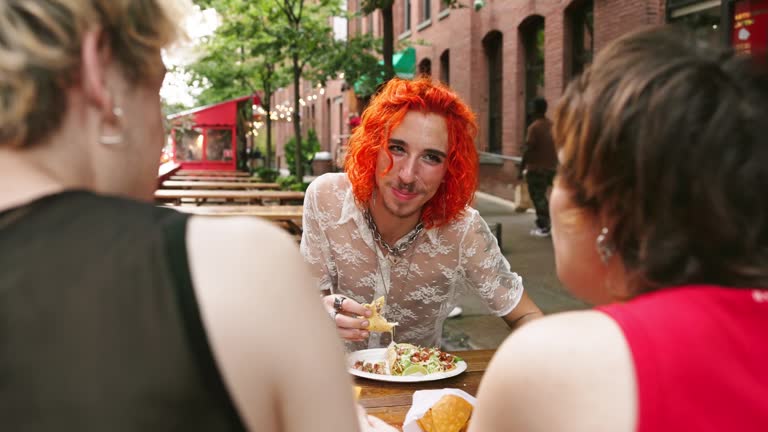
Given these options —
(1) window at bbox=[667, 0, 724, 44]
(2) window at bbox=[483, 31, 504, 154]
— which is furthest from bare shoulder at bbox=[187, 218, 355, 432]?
(2) window at bbox=[483, 31, 504, 154]

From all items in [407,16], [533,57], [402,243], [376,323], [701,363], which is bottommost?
[376,323]

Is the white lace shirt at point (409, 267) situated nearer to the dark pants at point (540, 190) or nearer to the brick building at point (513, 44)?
the brick building at point (513, 44)

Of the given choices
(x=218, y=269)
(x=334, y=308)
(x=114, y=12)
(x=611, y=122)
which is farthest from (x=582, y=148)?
(x=334, y=308)

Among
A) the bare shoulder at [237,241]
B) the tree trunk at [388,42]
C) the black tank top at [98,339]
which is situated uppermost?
the tree trunk at [388,42]

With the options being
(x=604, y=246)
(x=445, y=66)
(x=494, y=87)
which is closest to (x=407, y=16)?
(x=445, y=66)

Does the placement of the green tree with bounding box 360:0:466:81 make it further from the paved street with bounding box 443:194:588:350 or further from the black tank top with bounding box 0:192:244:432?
the black tank top with bounding box 0:192:244:432

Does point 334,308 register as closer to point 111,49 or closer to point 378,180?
point 378,180

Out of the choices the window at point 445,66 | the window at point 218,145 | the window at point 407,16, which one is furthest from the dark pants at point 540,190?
the window at point 218,145

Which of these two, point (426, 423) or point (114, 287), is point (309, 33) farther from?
point (114, 287)

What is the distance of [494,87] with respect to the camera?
57.4ft

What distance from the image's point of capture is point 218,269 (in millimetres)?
846

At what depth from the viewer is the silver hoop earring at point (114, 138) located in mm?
945

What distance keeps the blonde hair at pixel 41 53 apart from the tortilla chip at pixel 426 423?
119 centimetres

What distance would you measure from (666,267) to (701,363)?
0.17m
